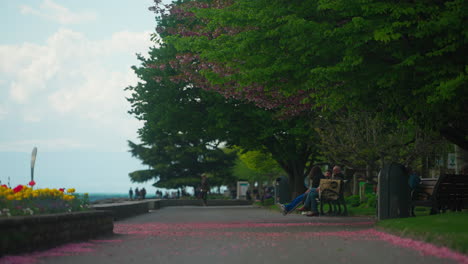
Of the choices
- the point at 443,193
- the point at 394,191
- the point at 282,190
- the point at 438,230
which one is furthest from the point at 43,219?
the point at 282,190

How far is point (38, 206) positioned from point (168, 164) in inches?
2594

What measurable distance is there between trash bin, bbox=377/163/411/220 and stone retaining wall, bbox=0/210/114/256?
21.8 feet

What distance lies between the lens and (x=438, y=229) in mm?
12312

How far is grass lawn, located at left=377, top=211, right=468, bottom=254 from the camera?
10.6 metres

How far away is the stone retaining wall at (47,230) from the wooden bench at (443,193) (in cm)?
853

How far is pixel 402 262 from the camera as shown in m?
9.51

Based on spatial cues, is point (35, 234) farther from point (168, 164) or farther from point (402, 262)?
point (168, 164)

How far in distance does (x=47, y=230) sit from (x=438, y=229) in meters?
6.42

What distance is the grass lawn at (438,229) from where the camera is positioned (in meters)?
10.6

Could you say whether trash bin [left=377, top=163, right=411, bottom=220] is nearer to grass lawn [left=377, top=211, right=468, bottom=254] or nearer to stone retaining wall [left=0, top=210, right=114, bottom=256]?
grass lawn [left=377, top=211, right=468, bottom=254]

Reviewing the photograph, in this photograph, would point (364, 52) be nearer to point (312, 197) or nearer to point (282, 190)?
point (312, 197)

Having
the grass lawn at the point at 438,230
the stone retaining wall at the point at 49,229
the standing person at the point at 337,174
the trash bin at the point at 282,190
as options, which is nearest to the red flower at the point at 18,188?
the stone retaining wall at the point at 49,229

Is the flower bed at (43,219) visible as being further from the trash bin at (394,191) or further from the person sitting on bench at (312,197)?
the person sitting on bench at (312,197)

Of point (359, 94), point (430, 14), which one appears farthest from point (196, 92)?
point (430, 14)
